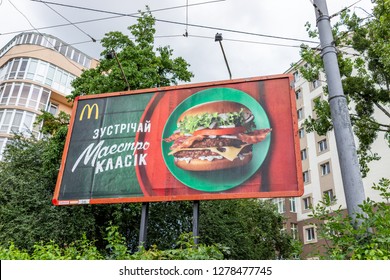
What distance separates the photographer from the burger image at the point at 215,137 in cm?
765

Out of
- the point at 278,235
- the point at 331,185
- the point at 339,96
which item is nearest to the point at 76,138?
the point at 339,96

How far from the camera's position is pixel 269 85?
8148mm

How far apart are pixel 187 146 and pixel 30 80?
86.2ft

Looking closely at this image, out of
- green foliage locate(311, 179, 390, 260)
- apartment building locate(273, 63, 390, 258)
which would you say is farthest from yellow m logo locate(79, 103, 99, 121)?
apartment building locate(273, 63, 390, 258)

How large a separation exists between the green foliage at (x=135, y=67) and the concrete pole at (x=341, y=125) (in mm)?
9979

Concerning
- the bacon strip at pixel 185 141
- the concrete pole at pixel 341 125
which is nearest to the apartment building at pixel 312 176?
the bacon strip at pixel 185 141

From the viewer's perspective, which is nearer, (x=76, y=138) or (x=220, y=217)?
(x=76, y=138)

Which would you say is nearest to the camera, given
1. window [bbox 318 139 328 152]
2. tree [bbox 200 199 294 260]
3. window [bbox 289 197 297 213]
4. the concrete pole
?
the concrete pole

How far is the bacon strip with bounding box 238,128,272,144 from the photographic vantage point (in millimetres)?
7638

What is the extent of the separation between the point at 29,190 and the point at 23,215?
3.73ft

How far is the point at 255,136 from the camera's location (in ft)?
25.3

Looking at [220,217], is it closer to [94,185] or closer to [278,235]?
[278,235]

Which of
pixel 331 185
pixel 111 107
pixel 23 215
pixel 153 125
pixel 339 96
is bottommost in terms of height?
pixel 23 215

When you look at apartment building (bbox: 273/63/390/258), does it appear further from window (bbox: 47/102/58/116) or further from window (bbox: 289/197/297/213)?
window (bbox: 47/102/58/116)
